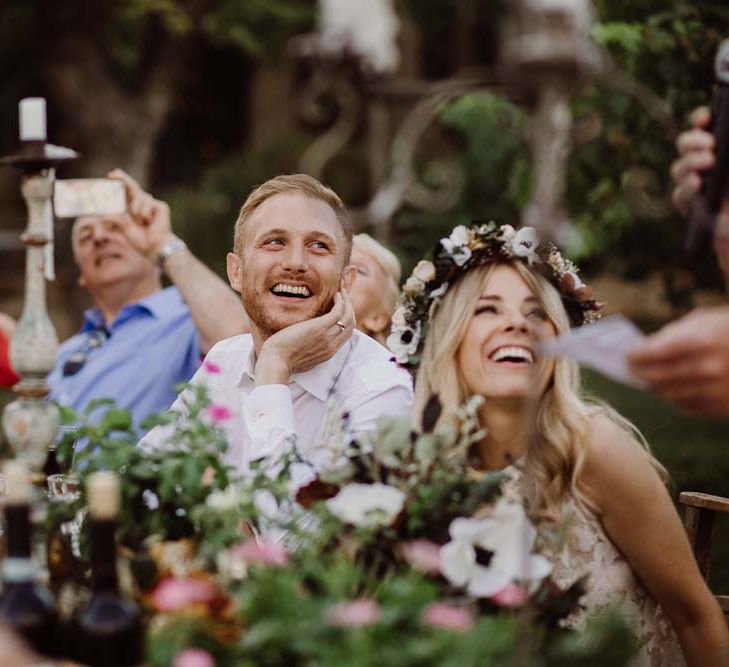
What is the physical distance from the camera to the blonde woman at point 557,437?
106 inches

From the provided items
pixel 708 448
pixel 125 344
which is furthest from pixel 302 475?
pixel 708 448

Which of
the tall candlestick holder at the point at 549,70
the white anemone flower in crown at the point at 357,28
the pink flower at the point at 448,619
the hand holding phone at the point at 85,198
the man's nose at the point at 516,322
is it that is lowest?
the pink flower at the point at 448,619

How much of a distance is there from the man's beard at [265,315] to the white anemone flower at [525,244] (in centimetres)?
69

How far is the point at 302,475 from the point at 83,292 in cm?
986

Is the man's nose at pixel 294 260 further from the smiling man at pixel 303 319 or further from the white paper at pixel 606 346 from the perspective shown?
the white paper at pixel 606 346

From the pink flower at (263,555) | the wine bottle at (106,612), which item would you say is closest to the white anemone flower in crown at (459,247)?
the pink flower at (263,555)

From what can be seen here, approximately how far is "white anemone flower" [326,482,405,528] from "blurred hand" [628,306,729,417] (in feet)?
1.45

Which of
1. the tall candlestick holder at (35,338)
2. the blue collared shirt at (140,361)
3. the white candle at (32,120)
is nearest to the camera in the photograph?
the tall candlestick holder at (35,338)

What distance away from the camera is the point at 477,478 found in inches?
80.9

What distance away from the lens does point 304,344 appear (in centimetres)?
309

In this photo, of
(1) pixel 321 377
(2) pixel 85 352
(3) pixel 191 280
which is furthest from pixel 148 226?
(1) pixel 321 377

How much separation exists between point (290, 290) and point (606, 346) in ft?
5.10

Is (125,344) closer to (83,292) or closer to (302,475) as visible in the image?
(302,475)

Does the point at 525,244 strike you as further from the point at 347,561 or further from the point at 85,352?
the point at 85,352
